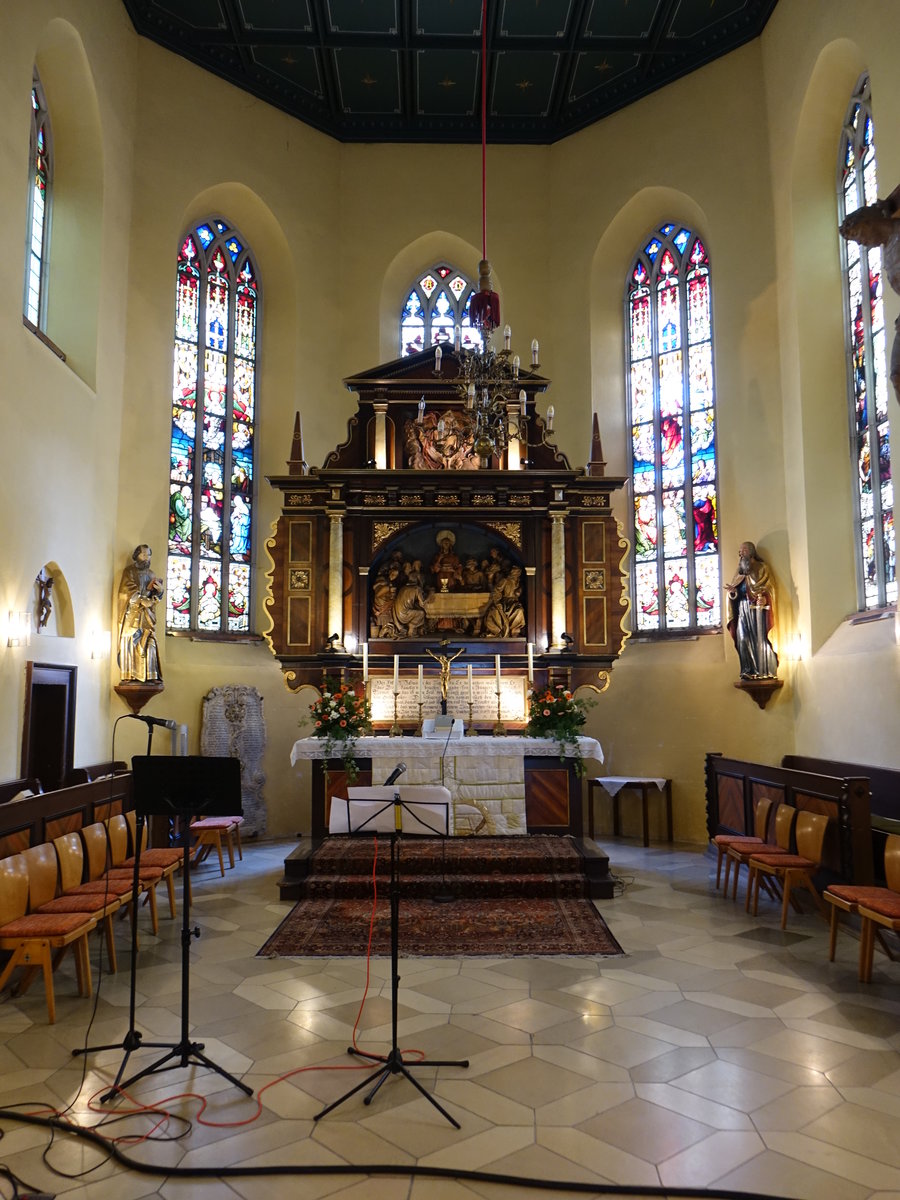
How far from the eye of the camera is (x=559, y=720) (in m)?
10.2

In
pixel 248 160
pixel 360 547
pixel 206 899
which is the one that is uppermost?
pixel 248 160

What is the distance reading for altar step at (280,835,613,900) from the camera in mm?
8398

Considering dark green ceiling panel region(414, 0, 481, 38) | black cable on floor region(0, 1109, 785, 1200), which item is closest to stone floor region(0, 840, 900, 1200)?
black cable on floor region(0, 1109, 785, 1200)

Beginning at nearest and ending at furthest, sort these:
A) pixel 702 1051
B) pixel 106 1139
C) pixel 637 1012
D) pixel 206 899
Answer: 1. pixel 106 1139
2. pixel 702 1051
3. pixel 637 1012
4. pixel 206 899

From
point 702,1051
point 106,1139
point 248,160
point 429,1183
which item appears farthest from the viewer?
point 248,160

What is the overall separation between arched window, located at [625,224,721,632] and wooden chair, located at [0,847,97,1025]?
30.0ft

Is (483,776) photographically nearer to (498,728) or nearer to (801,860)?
(498,728)

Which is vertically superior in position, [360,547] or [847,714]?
[360,547]

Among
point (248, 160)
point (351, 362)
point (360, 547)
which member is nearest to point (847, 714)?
point (360, 547)

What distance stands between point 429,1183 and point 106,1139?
1418 millimetres

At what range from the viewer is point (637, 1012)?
5496 millimetres

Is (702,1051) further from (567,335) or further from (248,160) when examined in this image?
(248,160)

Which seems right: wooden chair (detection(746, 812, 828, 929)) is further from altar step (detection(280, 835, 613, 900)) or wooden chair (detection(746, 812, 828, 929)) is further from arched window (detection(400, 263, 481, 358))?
arched window (detection(400, 263, 481, 358))

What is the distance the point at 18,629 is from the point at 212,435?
5.87 metres
